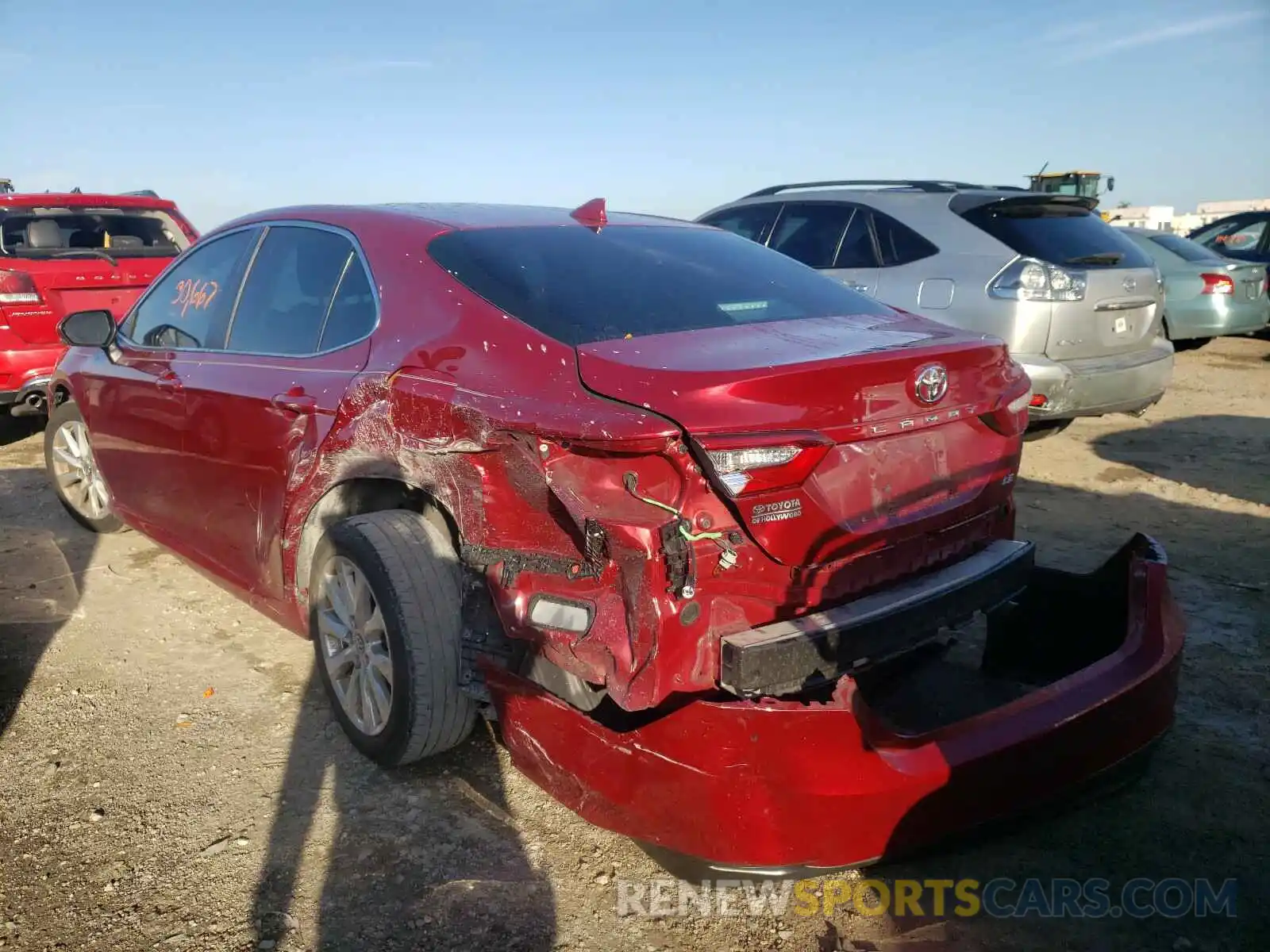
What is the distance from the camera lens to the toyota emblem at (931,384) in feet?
7.74

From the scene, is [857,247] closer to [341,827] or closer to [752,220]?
[752,220]

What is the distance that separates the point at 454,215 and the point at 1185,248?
10176 millimetres

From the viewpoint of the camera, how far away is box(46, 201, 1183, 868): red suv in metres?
2.05

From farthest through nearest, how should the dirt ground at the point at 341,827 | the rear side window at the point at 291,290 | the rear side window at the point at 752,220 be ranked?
the rear side window at the point at 752,220
the rear side window at the point at 291,290
the dirt ground at the point at 341,827

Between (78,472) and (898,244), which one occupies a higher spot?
(898,244)

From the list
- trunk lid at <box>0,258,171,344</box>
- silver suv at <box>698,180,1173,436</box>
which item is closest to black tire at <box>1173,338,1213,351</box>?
silver suv at <box>698,180,1173,436</box>

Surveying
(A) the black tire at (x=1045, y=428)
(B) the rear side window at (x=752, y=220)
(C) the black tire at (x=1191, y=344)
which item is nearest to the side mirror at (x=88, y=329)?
(B) the rear side window at (x=752, y=220)

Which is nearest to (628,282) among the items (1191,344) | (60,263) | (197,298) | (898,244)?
(197,298)

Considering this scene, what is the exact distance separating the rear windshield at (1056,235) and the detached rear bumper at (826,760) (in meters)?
3.76

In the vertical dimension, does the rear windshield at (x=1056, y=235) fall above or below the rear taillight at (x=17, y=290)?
above

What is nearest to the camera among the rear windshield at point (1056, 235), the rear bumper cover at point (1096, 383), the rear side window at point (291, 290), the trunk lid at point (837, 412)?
the trunk lid at point (837, 412)

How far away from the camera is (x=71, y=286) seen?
6.73m

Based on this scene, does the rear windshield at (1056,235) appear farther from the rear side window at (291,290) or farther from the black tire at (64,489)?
the black tire at (64,489)

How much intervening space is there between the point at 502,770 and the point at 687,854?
0.93 meters
